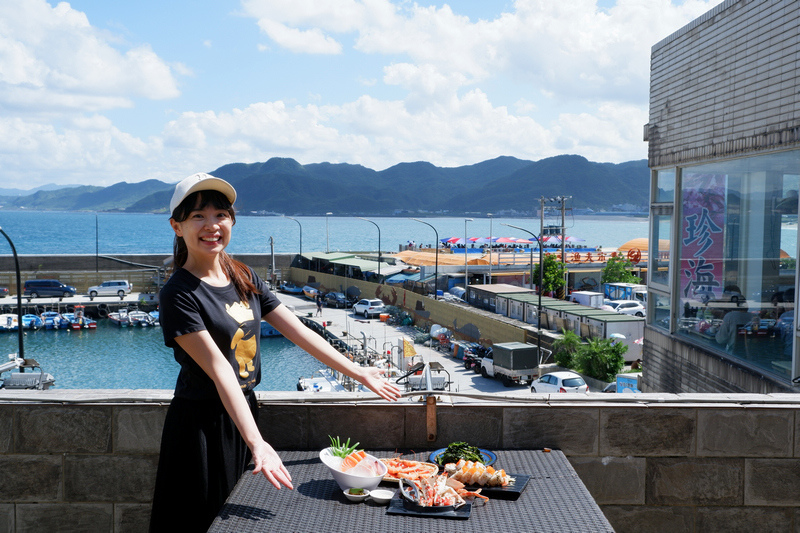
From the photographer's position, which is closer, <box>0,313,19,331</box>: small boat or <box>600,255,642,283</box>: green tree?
<box>0,313,19,331</box>: small boat

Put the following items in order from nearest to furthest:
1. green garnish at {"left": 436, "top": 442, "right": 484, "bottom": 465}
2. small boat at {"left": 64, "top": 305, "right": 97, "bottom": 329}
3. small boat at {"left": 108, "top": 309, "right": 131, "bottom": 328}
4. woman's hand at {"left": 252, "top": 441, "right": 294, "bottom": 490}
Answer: woman's hand at {"left": 252, "top": 441, "right": 294, "bottom": 490}
green garnish at {"left": 436, "top": 442, "right": 484, "bottom": 465}
small boat at {"left": 64, "top": 305, "right": 97, "bottom": 329}
small boat at {"left": 108, "top": 309, "right": 131, "bottom": 328}

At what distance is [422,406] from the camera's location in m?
3.52

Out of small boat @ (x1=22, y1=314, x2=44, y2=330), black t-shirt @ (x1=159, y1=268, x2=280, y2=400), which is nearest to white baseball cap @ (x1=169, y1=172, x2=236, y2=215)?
black t-shirt @ (x1=159, y1=268, x2=280, y2=400)

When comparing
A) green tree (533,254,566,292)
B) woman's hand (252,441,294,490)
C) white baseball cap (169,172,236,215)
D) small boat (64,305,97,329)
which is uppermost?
white baseball cap (169,172,236,215)

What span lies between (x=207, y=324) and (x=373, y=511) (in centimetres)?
91

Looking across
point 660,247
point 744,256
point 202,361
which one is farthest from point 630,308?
point 202,361

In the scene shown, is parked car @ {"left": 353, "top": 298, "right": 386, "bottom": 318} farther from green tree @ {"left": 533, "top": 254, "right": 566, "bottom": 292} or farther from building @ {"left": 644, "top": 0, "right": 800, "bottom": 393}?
building @ {"left": 644, "top": 0, "right": 800, "bottom": 393}

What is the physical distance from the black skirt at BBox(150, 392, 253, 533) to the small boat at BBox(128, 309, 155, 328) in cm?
5951

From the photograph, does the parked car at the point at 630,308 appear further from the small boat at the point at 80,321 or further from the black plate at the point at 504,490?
the black plate at the point at 504,490

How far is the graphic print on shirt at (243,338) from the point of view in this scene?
283 cm

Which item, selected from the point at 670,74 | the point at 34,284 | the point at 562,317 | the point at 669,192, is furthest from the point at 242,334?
the point at 34,284

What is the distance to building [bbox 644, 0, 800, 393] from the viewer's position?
10383mm

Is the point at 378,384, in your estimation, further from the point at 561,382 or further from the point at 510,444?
the point at 561,382

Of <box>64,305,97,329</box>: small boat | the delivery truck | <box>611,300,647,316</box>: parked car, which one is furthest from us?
<box>64,305,97,329</box>: small boat
